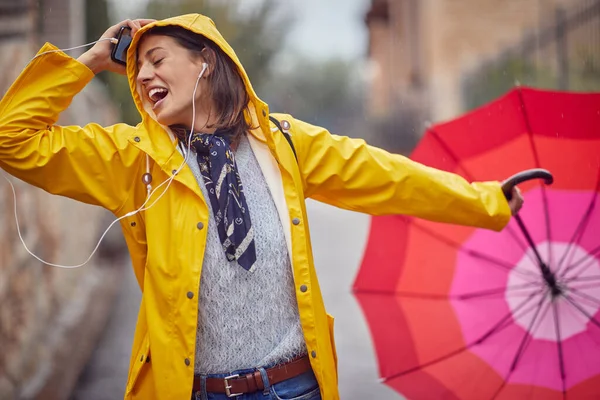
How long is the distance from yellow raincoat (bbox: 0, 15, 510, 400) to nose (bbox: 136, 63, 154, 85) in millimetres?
109

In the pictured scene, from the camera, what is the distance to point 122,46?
268 centimetres

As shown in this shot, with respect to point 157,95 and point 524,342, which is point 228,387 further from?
point 524,342

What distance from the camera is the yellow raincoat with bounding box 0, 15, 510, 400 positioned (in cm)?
243

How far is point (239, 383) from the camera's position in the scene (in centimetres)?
240

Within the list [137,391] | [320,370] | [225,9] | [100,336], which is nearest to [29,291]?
[100,336]

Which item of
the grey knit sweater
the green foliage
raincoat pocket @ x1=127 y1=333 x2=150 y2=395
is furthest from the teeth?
the green foliage

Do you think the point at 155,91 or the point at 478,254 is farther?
the point at 478,254

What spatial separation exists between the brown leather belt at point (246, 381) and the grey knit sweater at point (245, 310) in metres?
0.03

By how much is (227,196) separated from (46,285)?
3.61 meters

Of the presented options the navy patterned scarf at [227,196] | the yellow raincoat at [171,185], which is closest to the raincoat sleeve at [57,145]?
the yellow raincoat at [171,185]

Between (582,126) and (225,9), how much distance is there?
12.0 m

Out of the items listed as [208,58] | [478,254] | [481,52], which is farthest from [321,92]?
[208,58]

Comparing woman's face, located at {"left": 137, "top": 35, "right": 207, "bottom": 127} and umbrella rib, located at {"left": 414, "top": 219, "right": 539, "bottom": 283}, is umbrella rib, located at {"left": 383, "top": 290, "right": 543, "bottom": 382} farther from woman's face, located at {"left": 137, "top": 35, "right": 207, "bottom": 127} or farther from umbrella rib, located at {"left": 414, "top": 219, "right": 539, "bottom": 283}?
woman's face, located at {"left": 137, "top": 35, "right": 207, "bottom": 127}

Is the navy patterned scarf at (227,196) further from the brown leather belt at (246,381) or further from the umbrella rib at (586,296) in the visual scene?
the umbrella rib at (586,296)
